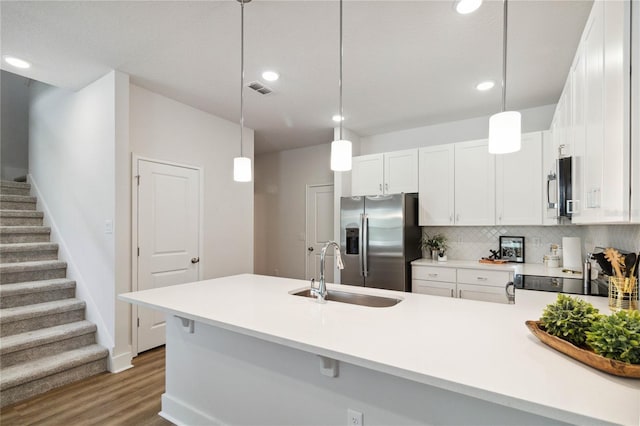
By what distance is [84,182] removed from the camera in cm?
318

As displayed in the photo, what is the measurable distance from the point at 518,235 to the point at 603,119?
8.38ft

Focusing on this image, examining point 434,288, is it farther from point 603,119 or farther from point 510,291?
point 603,119

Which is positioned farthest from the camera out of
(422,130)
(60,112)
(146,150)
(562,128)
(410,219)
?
(422,130)

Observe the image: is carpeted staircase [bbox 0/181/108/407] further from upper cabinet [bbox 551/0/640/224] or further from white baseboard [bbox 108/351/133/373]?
upper cabinet [bbox 551/0/640/224]

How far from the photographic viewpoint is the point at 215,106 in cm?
368

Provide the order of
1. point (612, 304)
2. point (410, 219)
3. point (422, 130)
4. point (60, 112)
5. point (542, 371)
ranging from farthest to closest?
1. point (422, 130)
2. point (410, 219)
3. point (60, 112)
4. point (612, 304)
5. point (542, 371)

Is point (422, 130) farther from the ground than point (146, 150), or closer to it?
farther from the ground

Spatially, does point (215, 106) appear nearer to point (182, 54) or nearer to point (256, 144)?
point (182, 54)

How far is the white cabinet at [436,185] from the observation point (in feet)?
12.4

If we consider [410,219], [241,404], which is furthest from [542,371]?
[410,219]

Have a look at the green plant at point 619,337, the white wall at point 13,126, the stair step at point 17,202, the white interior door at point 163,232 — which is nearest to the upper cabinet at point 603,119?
the green plant at point 619,337

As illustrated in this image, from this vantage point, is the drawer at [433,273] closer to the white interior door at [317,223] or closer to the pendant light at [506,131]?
the white interior door at [317,223]

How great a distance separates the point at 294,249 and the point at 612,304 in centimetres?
453

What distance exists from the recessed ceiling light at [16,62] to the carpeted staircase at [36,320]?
6.03 feet
